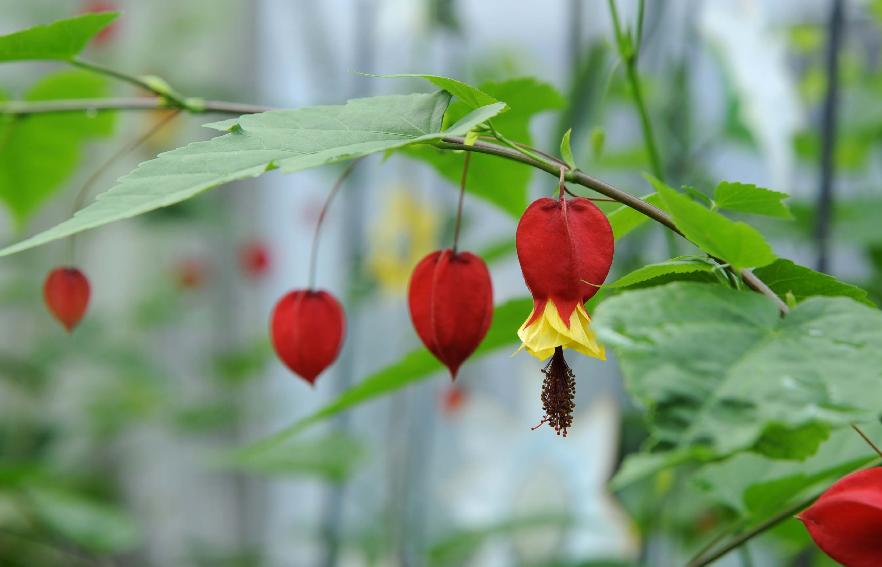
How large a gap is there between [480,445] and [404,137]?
2.89 ft

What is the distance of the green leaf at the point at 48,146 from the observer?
51cm

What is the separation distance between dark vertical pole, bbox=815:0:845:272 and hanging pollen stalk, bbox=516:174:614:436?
354 mm

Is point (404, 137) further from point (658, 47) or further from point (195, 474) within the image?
point (195, 474)

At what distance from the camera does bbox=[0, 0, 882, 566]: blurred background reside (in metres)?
0.78

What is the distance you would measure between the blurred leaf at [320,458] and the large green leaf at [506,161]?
0.71 meters

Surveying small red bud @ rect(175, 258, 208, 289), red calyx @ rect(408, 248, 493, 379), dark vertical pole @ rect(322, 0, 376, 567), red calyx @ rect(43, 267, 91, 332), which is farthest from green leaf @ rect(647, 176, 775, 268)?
small red bud @ rect(175, 258, 208, 289)

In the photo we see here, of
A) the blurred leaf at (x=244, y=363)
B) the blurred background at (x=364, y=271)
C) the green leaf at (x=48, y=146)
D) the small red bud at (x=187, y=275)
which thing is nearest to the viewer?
the green leaf at (x=48, y=146)

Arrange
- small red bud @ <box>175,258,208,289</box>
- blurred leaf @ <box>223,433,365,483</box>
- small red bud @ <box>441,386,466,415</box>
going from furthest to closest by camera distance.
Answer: small red bud @ <box>175,258,208,289</box> → small red bud @ <box>441,386,466,415</box> → blurred leaf @ <box>223,433,365,483</box>

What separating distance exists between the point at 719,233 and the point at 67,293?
35 centimetres

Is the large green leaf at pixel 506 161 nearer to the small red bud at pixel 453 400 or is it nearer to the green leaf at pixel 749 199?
the green leaf at pixel 749 199

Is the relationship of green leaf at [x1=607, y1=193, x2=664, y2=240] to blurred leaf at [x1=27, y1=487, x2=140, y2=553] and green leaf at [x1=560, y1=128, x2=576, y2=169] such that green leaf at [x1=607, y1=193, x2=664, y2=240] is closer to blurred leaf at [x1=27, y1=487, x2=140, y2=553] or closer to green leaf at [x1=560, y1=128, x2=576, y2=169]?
green leaf at [x1=560, y1=128, x2=576, y2=169]

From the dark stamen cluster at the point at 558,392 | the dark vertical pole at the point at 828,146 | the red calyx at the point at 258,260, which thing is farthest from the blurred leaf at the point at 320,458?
the dark stamen cluster at the point at 558,392

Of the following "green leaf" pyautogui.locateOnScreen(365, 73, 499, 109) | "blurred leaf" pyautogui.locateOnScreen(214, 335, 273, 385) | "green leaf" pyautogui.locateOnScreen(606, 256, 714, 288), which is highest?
"green leaf" pyautogui.locateOnScreen(365, 73, 499, 109)

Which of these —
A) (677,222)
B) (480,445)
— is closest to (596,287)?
(677,222)
